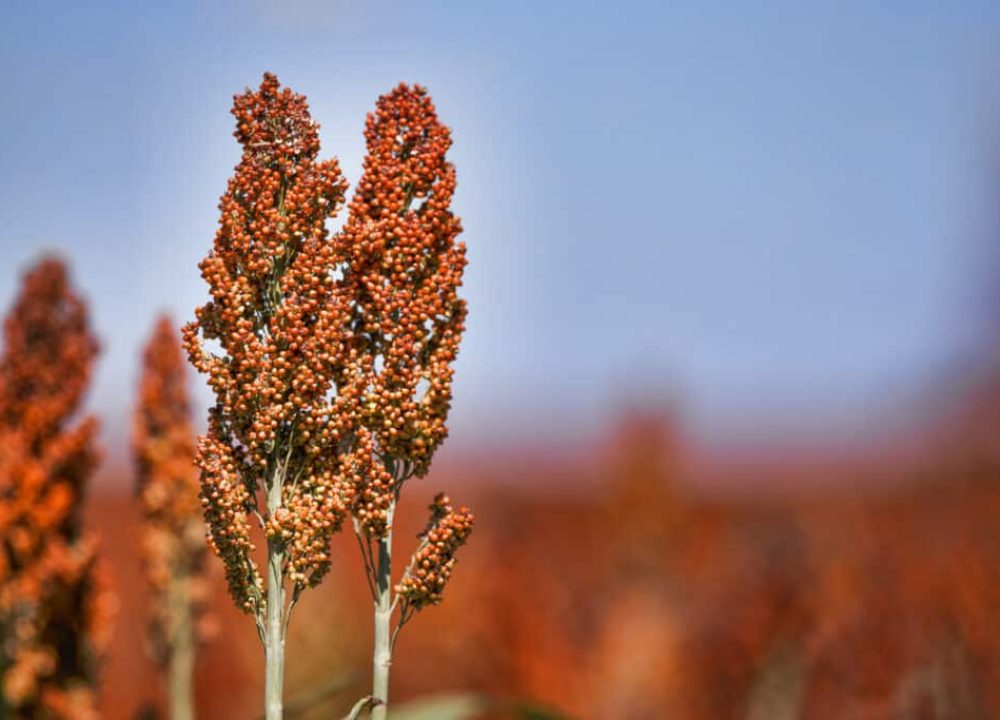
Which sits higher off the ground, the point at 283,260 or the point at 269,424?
the point at 283,260

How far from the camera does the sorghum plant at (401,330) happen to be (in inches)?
224

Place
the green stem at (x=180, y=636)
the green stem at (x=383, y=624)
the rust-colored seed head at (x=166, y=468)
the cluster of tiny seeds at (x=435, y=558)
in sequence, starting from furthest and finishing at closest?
the green stem at (x=180, y=636) → the rust-colored seed head at (x=166, y=468) → the cluster of tiny seeds at (x=435, y=558) → the green stem at (x=383, y=624)

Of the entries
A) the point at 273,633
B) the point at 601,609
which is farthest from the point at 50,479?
the point at 601,609

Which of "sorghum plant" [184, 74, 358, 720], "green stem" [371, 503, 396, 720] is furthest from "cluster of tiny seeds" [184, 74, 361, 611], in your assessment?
"green stem" [371, 503, 396, 720]

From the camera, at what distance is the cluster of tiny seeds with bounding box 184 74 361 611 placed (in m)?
5.46

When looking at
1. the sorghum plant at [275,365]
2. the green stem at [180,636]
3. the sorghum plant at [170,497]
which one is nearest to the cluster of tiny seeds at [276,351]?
the sorghum plant at [275,365]

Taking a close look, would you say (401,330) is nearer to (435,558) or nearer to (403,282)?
(403,282)

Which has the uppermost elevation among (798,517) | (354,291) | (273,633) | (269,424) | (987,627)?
(354,291)

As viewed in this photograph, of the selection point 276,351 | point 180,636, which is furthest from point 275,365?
point 180,636

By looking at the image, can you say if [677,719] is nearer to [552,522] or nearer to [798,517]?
[798,517]

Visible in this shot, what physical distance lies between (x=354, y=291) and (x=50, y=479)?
8.55 m

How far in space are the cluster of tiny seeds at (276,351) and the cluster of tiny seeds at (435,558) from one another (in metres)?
0.53

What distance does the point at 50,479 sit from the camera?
12.9 metres

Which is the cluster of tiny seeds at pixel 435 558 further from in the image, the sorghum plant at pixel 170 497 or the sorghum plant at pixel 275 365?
the sorghum plant at pixel 170 497
